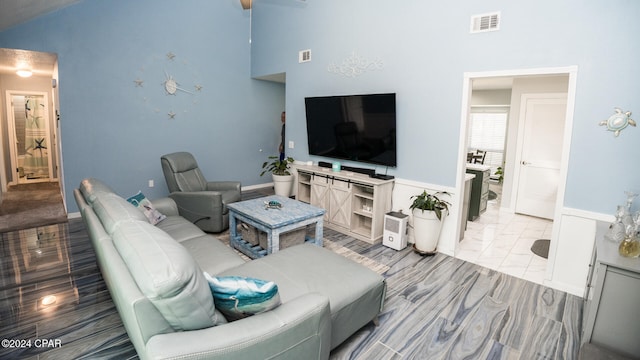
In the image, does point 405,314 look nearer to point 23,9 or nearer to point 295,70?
point 295,70

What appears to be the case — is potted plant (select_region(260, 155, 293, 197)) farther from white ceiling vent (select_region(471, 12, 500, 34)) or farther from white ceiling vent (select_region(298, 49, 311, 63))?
white ceiling vent (select_region(471, 12, 500, 34))

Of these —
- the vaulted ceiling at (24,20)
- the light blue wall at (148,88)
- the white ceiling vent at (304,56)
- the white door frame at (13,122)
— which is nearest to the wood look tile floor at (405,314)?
the light blue wall at (148,88)

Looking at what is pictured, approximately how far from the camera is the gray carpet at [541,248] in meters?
3.81

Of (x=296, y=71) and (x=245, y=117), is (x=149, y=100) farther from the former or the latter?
(x=296, y=71)

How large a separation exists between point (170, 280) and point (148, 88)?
190 inches

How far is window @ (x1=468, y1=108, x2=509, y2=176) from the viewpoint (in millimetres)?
8250

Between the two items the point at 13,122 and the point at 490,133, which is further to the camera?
the point at 490,133

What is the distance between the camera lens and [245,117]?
6.52 meters

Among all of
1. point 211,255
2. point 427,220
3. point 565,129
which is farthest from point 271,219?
point 565,129

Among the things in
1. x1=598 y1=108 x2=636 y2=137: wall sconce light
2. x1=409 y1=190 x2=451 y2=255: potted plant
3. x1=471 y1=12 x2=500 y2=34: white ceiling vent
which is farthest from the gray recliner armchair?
x1=598 y1=108 x2=636 y2=137: wall sconce light

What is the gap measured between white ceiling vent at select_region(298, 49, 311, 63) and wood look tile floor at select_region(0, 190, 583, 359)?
323 centimetres

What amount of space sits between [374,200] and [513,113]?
9.82ft

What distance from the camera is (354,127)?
447 centimetres

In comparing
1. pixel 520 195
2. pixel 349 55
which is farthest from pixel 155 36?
pixel 520 195
